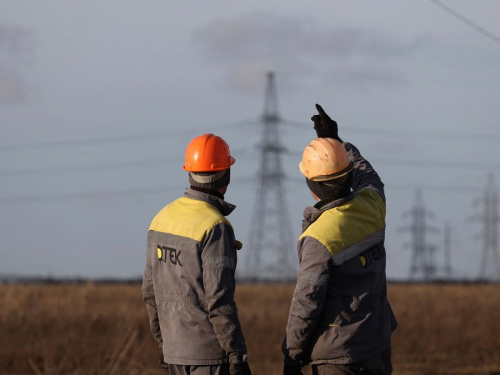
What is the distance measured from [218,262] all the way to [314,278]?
0.59m

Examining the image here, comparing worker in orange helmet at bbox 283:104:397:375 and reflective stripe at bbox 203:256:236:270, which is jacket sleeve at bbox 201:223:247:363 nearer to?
reflective stripe at bbox 203:256:236:270

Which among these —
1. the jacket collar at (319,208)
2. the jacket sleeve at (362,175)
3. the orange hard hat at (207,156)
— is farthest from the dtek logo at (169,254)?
the jacket sleeve at (362,175)

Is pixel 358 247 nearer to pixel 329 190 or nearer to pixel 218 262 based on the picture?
pixel 329 190

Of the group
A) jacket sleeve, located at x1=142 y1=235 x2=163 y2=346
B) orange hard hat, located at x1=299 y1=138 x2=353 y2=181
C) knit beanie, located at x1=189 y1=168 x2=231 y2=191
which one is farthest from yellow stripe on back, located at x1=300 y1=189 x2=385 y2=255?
jacket sleeve, located at x1=142 y1=235 x2=163 y2=346

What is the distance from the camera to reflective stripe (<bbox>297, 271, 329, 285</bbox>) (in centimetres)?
586

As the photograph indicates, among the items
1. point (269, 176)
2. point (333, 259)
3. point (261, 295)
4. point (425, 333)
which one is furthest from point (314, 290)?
point (269, 176)

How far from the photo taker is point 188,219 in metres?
6.13

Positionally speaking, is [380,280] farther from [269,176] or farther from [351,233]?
[269,176]

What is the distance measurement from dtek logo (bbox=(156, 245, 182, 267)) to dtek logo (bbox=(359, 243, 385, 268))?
3.73 ft

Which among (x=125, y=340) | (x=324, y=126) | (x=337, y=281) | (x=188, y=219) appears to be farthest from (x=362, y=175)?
(x=125, y=340)

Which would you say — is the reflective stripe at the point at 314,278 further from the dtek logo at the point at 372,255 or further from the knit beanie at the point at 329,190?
the knit beanie at the point at 329,190

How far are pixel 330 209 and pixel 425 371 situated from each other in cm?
832

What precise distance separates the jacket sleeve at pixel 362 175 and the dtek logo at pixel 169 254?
1397 millimetres

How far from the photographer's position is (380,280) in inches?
248
